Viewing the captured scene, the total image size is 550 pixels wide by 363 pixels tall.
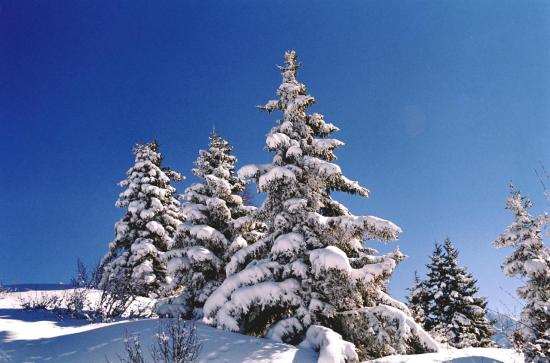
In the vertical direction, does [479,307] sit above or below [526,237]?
below

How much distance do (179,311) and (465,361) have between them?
34.7ft

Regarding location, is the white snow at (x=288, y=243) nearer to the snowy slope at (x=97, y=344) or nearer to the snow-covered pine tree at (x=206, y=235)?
the snowy slope at (x=97, y=344)

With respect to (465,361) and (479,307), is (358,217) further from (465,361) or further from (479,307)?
(479,307)

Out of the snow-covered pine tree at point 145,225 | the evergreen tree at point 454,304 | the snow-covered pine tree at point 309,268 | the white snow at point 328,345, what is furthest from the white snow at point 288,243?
the evergreen tree at point 454,304

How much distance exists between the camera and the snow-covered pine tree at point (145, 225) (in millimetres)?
20438

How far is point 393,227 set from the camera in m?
11.2

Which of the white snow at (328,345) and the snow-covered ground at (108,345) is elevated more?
the white snow at (328,345)

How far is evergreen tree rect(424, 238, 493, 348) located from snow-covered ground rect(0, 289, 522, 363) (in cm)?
1650

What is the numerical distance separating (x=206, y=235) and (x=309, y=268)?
6.23m

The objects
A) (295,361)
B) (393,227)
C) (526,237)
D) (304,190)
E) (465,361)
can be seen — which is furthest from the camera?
(526,237)

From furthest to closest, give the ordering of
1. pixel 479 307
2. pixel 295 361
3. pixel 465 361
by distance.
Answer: pixel 479 307, pixel 465 361, pixel 295 361

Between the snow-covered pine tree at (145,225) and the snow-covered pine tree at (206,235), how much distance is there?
4066mm

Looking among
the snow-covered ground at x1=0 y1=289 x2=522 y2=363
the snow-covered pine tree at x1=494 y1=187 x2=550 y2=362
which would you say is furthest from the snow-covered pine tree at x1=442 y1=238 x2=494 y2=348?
the snow-covered ground at x1=0 y1=289 x2=522 y2=363

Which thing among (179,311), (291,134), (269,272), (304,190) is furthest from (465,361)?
(179,311)
